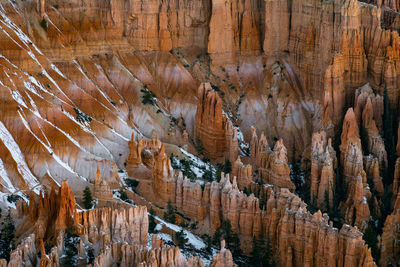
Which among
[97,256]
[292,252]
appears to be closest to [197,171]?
[292,252]

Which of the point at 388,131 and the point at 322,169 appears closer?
the point at 322,169

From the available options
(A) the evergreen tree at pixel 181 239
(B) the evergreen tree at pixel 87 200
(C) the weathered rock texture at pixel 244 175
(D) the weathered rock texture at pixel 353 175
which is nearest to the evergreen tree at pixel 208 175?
(C) the weathered rock texture at pixel 244 175

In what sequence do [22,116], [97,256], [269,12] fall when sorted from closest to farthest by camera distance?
[97,256], [22,116], [269,12]

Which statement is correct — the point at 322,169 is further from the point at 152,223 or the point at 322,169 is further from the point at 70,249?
the point at 70,249

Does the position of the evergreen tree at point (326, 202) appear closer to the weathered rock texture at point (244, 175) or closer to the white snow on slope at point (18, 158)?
the weathered rock texture at point (244, 175)

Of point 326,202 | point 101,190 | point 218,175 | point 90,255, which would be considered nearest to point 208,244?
point 101,190

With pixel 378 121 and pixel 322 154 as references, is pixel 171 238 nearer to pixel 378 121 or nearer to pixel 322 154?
pixel 322 154
